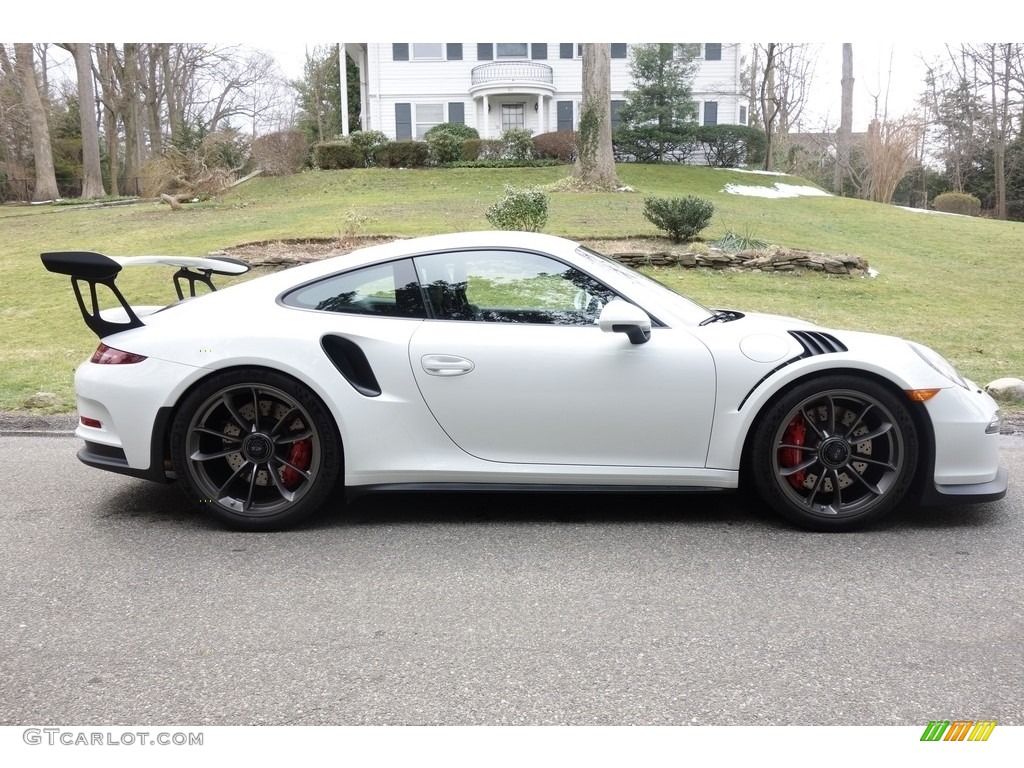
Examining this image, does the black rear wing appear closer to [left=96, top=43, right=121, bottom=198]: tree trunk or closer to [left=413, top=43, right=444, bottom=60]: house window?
[left=413, top=43, right=444, bottom=60]: house window

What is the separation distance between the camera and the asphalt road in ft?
8.17

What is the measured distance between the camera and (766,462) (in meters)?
3.88

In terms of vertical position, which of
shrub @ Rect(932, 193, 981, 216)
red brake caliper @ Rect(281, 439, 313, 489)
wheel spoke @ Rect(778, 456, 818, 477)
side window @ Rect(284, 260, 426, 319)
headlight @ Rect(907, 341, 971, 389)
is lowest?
wheel spoke @ Rect(778, 456, 818, 477)

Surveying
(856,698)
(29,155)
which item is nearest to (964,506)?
(856,698)

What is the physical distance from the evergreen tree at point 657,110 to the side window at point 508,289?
97.3 feet

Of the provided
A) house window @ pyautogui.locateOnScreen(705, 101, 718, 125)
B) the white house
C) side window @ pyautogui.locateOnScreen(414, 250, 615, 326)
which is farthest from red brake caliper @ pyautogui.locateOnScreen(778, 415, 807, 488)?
house window @ pyautogui.locateOnScreen(705, 101, 718, 125)

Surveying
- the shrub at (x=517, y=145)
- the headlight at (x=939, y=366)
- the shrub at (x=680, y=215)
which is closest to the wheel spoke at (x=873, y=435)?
the headlight at (x=939, y=366)

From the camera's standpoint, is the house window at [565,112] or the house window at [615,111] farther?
the house window at [565,112]

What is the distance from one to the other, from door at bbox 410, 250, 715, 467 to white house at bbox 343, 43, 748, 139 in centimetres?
3444

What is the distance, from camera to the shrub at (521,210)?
1343cm

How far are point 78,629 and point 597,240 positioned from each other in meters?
12.7

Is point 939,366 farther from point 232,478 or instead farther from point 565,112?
point 565,112
